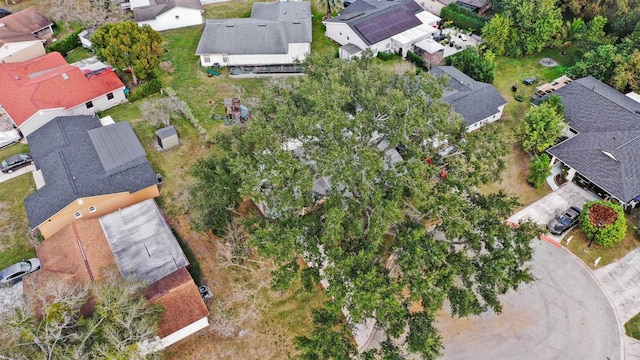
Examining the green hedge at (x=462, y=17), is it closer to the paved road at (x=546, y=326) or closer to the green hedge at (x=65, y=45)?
the paved road at (x=546, y=326)

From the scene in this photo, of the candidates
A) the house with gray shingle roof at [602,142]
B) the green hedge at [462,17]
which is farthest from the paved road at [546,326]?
the green hedge at [462,17]

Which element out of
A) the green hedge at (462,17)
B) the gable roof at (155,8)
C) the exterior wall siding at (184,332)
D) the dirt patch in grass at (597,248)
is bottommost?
the dirt patch in grass at (597,248)

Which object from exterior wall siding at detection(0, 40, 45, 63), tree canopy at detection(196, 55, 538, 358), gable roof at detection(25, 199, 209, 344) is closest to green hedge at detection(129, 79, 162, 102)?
exterior wall siding at detection(0, 40, 45, 63)

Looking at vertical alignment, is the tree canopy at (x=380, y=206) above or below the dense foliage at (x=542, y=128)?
above

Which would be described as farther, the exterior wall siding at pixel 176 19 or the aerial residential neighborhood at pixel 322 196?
the exterior wall siding at pixel 176 19

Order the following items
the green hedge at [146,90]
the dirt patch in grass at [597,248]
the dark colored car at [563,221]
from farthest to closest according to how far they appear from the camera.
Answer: the green hedge at [146,90], the dark colored car at [563,221], the dirt patch in grass at [597,248]

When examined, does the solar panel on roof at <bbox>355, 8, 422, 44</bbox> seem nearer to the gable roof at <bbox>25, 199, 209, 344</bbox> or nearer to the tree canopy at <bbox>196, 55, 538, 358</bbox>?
the tree canopy at <bbox>196, 55, 538, 358</bbox>

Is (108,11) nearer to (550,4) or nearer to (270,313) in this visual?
(270,313)
